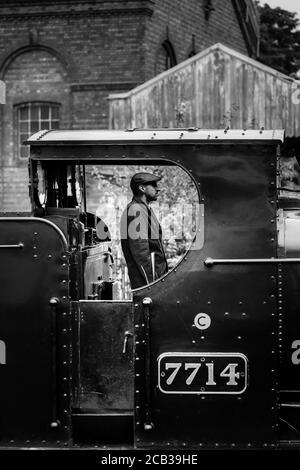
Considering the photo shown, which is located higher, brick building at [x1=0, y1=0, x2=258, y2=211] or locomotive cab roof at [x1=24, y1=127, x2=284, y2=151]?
brick building at [x1=0, y1=0, x2=258, y2=211]

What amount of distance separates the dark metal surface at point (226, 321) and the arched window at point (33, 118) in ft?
53.4

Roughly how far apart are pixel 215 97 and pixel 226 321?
527 inches

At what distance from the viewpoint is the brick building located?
21.0 metres

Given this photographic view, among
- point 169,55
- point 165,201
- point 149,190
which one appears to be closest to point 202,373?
point 149,190

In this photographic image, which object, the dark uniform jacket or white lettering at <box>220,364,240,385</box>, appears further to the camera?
the dark uniform jacket

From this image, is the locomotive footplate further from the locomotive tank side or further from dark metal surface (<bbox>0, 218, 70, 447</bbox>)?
the locomotive tank side

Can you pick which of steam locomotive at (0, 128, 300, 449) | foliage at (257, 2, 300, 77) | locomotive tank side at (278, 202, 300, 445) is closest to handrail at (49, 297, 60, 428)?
steam locomotive at (0, 128, 300, 449)

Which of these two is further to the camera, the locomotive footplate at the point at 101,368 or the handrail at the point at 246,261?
the locomotive footplate at the point at 101,368

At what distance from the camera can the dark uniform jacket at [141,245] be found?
6309 mm

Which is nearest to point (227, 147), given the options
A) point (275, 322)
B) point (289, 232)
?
point (289, 232)

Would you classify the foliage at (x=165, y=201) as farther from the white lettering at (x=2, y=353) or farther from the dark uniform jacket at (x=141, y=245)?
the white lettering at (x=2, y=353)

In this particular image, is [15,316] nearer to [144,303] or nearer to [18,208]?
[144,303]

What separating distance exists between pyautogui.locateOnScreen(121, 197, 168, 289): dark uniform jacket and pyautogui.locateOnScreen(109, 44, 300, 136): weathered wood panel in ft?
38.9

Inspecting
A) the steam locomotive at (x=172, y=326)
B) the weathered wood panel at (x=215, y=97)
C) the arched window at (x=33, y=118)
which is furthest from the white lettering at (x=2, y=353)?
the arched window at (x=33, y=118)
